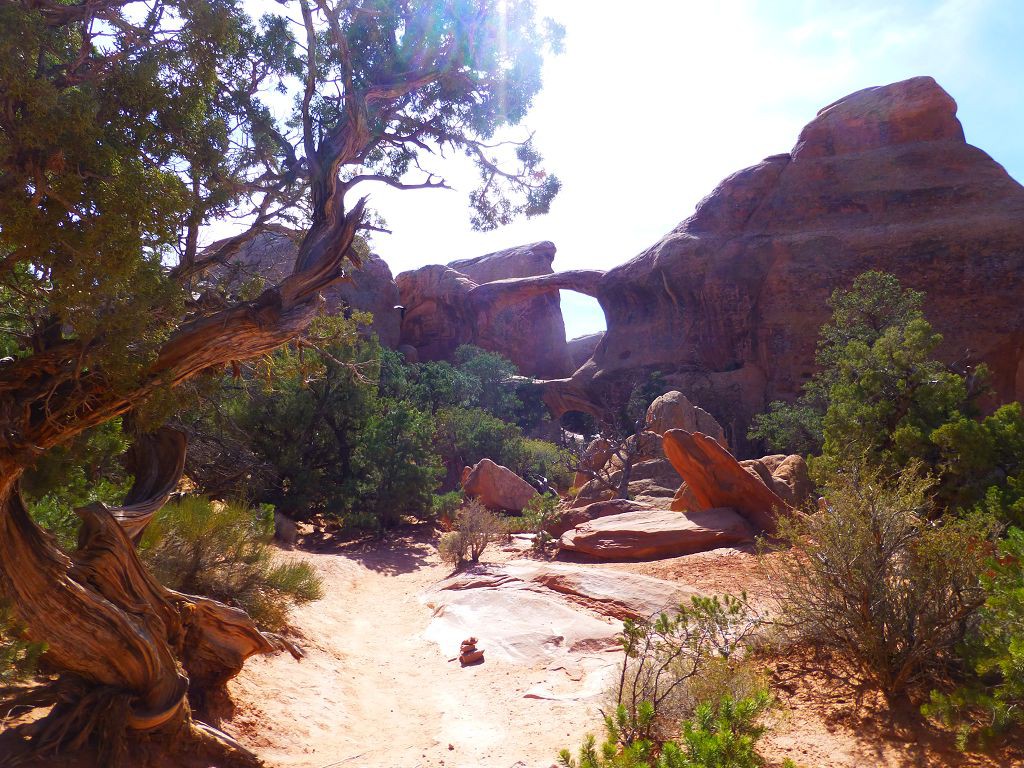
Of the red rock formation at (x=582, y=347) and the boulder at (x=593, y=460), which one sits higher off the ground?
the red rock formation at (x=582, y=347)

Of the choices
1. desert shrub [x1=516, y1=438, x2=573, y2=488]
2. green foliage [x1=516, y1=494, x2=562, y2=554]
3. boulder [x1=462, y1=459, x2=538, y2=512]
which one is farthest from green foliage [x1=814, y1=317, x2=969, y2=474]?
desert shrub [x1=516, y1=438, x2=573, y2=488]

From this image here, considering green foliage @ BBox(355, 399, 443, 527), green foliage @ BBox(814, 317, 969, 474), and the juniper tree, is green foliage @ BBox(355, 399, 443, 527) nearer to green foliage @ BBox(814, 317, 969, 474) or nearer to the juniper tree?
green foliage @ BBox(814, 317, 969, 474)

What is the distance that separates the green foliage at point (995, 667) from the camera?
3.70 m

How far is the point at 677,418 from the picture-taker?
19094 mm

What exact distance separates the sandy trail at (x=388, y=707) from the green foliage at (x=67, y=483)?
181cm

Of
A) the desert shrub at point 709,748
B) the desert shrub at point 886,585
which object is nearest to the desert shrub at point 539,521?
the desert shrub at point 886,585

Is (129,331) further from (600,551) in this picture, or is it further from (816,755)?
(600,551)

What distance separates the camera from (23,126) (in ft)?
11.6

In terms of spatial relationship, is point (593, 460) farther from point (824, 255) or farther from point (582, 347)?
point (582, 347)

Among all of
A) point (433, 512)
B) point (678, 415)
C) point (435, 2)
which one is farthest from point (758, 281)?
point (435, 2)

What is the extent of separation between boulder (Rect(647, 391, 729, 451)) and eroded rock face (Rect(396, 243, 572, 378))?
18.7 meters

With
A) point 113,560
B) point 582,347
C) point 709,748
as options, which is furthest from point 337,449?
point 582,347

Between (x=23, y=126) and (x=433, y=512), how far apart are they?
564 inches

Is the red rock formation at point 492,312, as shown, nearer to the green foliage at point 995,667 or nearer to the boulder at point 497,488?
the boulder at point 497,488
